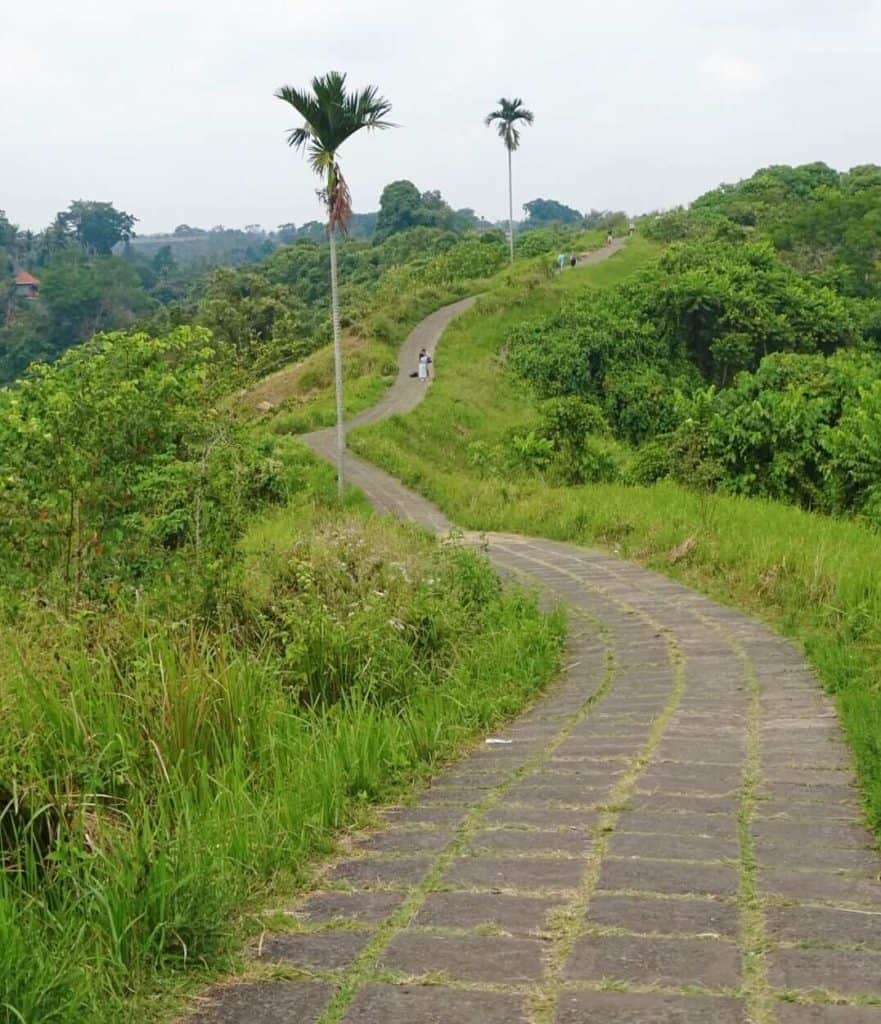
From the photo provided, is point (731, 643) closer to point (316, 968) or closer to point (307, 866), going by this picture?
point (307, 866)

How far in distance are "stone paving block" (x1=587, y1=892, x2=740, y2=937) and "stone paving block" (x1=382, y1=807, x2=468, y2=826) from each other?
0.83m

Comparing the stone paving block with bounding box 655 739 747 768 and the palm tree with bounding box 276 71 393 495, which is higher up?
the palm tree with bounding box 276 71 393 495

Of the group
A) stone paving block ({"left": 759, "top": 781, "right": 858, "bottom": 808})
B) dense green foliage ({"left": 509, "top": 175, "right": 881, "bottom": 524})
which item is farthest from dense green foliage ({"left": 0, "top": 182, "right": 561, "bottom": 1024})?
dense green foliage ({"left": 509, "top": 175, "right": 881, "bottom": 524})

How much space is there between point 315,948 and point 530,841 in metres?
0.93

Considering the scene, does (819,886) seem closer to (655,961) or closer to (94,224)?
(655,961)

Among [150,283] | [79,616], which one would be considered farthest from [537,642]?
[150,283]

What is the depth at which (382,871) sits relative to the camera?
10.3 feet

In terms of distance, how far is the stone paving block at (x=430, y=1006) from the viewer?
223 cm

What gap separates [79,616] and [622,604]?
4792 millimetres

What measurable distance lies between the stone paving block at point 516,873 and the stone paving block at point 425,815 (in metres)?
0.44

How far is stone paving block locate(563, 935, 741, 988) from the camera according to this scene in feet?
7.85

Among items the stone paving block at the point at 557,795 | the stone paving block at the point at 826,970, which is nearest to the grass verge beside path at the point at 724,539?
the stone paving block at the point at 557,795

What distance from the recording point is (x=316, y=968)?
2.47 m

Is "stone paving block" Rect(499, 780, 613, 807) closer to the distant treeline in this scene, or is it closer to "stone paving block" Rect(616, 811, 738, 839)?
"stone paving block" Rect(616, 811, 738, 839)
